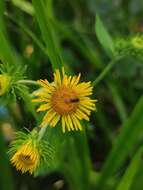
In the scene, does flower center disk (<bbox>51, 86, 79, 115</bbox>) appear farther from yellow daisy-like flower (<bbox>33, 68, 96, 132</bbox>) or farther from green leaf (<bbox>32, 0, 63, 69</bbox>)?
green leaf (<bbox>32, 0, 63, 69</bbox>)

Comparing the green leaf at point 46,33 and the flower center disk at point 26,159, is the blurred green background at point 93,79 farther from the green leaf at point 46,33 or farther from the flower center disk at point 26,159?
the flower center disk at point 26,159

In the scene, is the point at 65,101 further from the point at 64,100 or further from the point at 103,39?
the point at 103,39

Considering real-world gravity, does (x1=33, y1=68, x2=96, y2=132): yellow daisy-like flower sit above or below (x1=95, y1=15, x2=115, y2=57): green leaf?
below

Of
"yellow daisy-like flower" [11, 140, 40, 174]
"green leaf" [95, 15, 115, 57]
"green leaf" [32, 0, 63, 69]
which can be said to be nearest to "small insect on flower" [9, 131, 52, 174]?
"yellow daisy-like flower" [11, 140, 40, 174]

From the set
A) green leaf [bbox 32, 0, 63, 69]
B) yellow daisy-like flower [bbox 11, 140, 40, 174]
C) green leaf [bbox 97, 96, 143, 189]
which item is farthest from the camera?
green leaf [bbox 97, 96, 143, 189]

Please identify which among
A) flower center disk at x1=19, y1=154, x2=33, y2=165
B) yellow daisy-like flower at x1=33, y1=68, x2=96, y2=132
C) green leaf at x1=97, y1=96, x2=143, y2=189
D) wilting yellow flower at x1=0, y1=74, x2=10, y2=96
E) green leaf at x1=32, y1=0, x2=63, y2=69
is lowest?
green leaf at x1=97, y1=96, x2=143, y2=189

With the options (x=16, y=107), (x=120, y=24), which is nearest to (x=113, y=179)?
(x=16, y=107)

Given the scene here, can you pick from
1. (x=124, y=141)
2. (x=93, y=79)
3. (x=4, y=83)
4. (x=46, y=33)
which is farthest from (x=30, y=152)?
(x=93, y=79)
